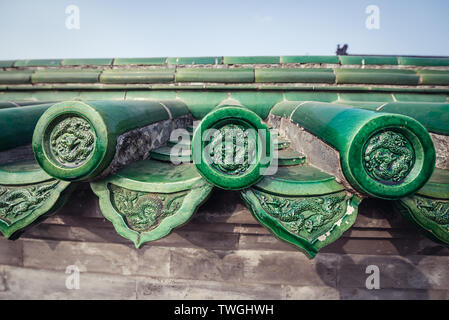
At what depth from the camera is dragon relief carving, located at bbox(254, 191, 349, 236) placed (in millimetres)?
1081

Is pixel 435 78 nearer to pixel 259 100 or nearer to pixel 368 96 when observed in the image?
pixel 368 96

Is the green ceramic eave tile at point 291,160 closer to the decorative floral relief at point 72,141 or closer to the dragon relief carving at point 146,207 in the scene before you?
the dragon relief carving at point 146,207

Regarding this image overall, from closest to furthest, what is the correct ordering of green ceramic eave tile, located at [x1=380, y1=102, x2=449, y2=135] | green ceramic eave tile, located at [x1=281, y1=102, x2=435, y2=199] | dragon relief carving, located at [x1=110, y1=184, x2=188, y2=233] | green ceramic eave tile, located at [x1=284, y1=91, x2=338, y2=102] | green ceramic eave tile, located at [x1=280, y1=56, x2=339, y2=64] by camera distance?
green ceramic eave tile, located at [x1=281, y1=102, x2=435, y2=199] → dragon relief carving, located at [x1=110, y1=184, x2=188, y2=233] → green ceramic eave tile, located at [x1=380, y1=102, x2=449, y2=135] → green ceramic eave tile, located at [x1=284, y1=91, x2=338, y2=102] → green ceramic eave tile, located at [x1=280, y1=56, x2=339, y2=64]

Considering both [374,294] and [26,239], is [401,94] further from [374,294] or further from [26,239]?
[26,239]

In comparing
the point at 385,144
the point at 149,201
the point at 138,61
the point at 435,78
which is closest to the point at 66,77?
the point at 138,61

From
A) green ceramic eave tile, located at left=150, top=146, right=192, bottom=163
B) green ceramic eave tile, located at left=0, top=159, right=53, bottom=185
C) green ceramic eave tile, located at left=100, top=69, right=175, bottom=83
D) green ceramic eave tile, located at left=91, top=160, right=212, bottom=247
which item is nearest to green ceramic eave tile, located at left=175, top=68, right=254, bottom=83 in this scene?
green ceramic eave tile, located at left=100, top=69, right=175, bottom=83

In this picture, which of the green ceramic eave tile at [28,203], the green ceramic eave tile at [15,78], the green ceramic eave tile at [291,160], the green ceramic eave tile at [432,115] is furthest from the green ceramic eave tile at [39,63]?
the green ceramic eave tile at [432,115]

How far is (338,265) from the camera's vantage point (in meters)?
1.88

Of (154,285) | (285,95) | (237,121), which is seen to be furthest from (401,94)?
(154,285)

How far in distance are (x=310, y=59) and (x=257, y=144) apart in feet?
7.84

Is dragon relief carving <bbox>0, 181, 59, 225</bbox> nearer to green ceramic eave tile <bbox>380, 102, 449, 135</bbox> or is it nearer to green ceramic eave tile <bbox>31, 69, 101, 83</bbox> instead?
green ceramic eave tile <bbox>31, 69, 101, 83</bbox>

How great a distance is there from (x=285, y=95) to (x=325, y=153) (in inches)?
62.2

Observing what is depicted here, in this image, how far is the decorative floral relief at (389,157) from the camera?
0.91 meters

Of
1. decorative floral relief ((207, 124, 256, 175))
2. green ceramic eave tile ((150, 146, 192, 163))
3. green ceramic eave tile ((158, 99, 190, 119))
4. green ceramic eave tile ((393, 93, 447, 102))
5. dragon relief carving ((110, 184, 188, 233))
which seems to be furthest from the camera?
green ceramic eave tile ((393, 93, 447, 102))
